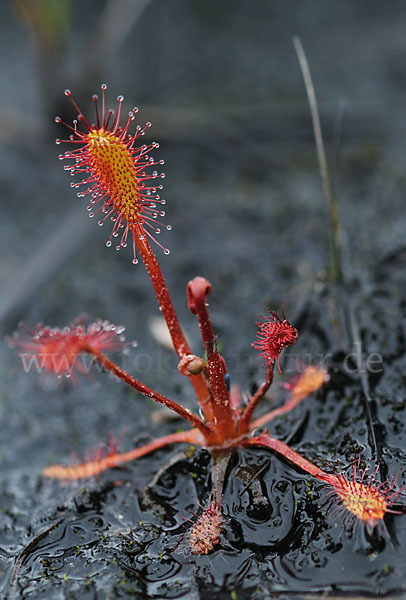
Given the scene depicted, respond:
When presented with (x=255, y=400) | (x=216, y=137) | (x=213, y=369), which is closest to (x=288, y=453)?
(x=255, y=400)

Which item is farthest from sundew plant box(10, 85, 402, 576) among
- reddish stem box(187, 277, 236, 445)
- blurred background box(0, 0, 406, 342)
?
blurred background box(0, 0, 406, 342)

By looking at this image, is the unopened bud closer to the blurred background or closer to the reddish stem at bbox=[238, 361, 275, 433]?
the reddish stem at bbox=[238, 361, 275, 433]

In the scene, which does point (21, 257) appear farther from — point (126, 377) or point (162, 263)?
point (126, 377)

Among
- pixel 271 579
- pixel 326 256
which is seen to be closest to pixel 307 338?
pixel 326 256

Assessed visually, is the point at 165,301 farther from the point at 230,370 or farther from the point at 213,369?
the point at 230,370

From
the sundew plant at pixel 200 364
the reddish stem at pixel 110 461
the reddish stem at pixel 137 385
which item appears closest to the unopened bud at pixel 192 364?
the sundew plant at pixel 200 364

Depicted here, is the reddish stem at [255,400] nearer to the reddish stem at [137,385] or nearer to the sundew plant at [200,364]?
the sundew plant at [200,364]
